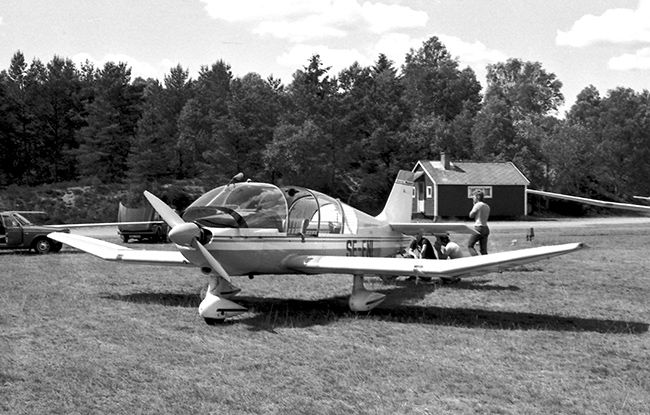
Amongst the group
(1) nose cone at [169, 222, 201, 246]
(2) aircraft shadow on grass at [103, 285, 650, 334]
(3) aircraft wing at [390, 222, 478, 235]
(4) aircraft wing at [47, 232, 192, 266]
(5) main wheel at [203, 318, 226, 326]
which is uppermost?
(1) nose cone at [169, 222, 201, 246]

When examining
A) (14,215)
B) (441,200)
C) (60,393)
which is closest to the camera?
(60,393)

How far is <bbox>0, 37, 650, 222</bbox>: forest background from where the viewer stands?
47938 millimetres

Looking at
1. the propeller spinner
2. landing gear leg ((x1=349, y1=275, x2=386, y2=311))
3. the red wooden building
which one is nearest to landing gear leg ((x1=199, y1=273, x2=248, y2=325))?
the propeller spinner

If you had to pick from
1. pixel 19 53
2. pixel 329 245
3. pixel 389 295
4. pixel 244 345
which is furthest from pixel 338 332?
pixel 19 53

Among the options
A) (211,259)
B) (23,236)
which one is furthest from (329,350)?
(23,236)

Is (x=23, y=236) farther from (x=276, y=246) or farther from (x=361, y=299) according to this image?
(x=361, y=299)

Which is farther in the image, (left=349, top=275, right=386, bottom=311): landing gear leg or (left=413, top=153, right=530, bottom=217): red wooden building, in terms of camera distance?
(left=413, top=153, right=530, bottom=217): red wooden building

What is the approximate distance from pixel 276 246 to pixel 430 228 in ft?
11.5

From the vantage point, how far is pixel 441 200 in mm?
48688

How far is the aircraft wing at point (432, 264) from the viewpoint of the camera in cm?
887

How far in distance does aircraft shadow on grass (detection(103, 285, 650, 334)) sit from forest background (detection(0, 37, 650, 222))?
35.2 metres

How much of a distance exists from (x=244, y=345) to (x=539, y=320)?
14.4 feet

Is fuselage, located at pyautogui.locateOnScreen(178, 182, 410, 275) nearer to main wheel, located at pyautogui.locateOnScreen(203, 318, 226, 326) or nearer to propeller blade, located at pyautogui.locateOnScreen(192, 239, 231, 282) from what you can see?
propeller blade, located at pyautogui.locateOnScreen(192, 239, 231, 282)

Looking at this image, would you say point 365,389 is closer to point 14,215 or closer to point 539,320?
point 539,320
